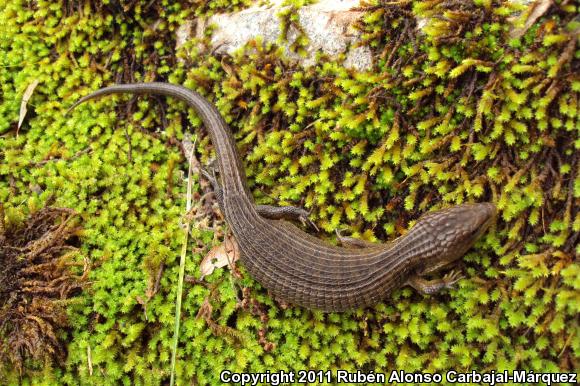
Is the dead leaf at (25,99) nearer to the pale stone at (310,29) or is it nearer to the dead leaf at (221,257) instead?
the pale stone at (310,29)

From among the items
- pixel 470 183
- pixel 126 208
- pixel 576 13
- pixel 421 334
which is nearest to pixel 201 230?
pixel 126 208

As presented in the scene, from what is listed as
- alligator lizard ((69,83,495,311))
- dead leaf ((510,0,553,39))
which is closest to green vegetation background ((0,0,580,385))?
dead leaf ((510,0,553,39))

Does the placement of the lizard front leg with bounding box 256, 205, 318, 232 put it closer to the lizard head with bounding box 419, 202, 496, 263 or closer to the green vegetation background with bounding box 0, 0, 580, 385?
the green vegetation background with bounding box 0, 0, 580, 385

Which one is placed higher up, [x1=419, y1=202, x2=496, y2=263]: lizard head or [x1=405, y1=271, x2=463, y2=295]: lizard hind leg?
[x1=419, y1=202, x2=496, y2=263]: lizard head

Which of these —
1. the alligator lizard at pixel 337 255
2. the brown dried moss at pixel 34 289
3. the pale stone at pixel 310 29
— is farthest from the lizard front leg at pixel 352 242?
the brown dried moss at pixel 34 289

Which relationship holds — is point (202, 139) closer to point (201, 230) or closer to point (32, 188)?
point (201, 230)

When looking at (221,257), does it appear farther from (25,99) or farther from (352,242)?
(25,99)

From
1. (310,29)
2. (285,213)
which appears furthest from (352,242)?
(310,29)
